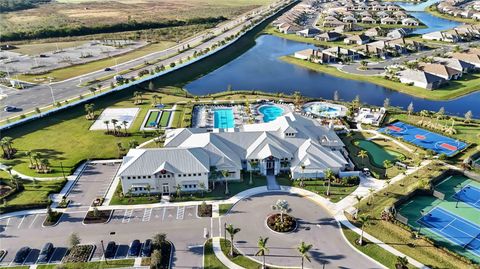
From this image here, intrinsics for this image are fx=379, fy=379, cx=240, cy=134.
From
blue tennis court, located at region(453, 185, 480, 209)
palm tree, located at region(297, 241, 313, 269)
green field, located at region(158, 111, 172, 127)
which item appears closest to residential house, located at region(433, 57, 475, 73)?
blue tennis court, located at region(453, 185, 480, 209)

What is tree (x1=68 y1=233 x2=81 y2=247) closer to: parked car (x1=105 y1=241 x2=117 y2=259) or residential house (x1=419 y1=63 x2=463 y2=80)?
parked car (x1=105 y1=241 x2=117 y2=259)

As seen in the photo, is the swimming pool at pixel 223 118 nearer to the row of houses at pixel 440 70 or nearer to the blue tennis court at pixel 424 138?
the blue tennis court at pixel 424 138

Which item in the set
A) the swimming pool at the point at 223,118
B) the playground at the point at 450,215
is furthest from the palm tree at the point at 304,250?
the swimming pool at the point at 223,118

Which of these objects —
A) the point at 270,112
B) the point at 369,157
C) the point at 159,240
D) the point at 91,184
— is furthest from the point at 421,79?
the point at 91,184

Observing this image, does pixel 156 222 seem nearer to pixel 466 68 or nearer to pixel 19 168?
pixel 19 168

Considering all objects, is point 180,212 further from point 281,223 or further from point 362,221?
point 362,221

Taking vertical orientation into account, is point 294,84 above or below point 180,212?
above
